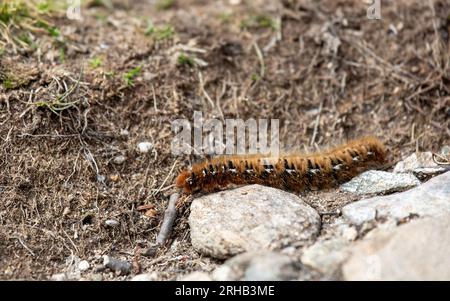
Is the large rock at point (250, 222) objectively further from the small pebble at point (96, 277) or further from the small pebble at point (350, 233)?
the small pebble at point (96, 277)

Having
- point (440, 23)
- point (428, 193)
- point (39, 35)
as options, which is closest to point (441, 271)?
point (428, 193)

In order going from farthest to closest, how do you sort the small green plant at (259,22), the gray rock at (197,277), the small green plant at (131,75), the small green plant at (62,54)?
the small green plant at (259,22) < the small green plant at (62,54) < the small green plant at (131,75) < the gray rock at (197,277)

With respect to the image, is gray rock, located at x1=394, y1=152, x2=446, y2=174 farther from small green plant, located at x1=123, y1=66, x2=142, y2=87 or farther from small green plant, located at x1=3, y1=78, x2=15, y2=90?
small green plant, located at x1=3, y1=78, x2=15, y2=90

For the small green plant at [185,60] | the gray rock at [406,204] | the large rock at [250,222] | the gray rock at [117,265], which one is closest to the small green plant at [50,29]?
the small green plant at [185,60]

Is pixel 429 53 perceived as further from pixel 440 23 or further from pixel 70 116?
pixel 70 116

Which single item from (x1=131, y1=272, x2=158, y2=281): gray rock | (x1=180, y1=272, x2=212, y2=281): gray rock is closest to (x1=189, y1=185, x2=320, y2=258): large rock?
(x1=180, y1=272, x2=212, y2=281): gray rock

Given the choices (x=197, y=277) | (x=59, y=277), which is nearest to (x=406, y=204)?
(x=197, y=277)
